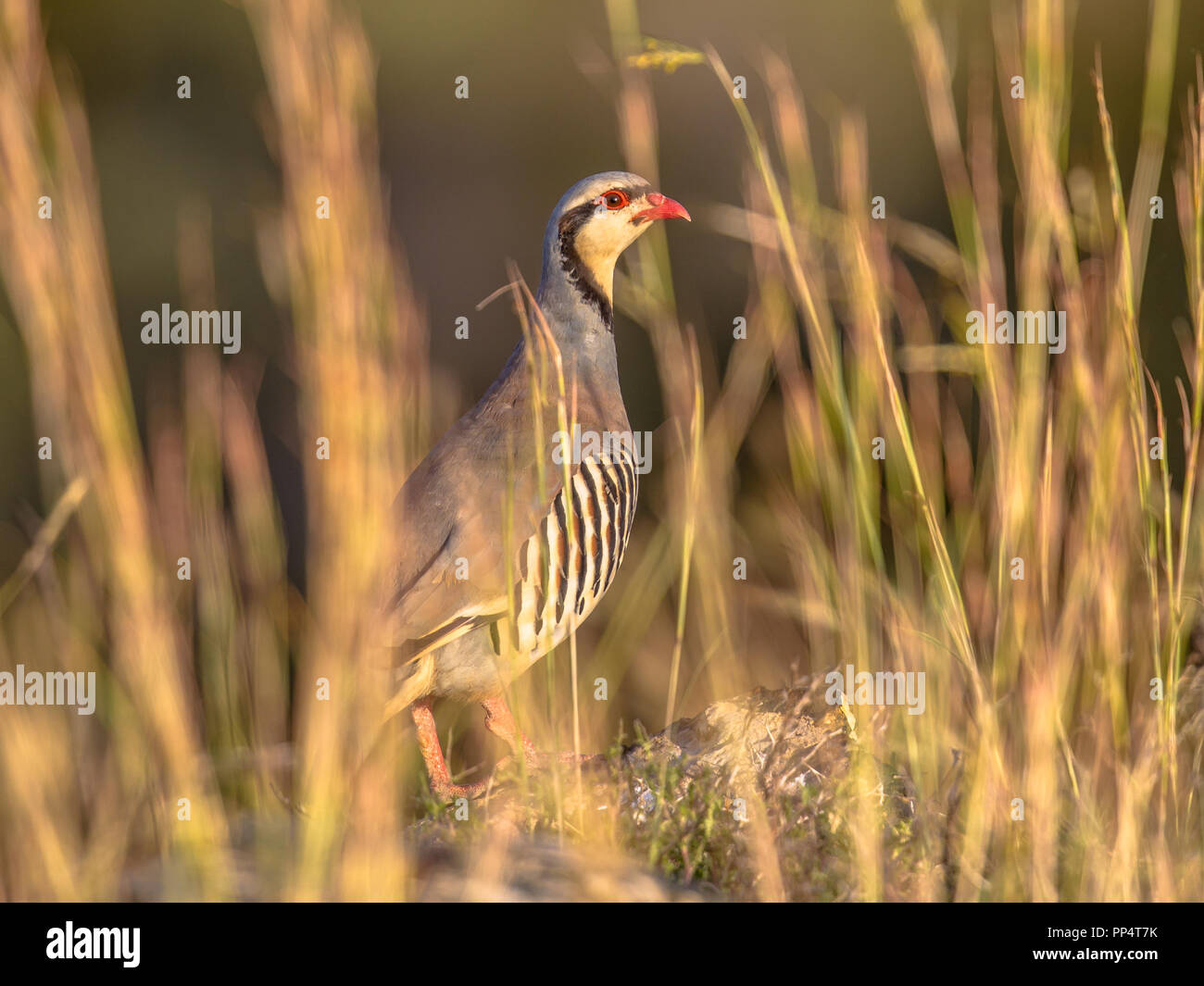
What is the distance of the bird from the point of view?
373 cm

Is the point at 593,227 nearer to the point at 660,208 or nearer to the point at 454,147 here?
the point at 660,208

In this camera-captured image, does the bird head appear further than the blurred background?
No

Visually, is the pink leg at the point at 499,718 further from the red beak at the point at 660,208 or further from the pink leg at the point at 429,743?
the red beak at the point at 660,208

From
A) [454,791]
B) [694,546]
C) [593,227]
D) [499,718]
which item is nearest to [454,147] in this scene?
[593,227]

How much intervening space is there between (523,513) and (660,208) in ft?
3.60

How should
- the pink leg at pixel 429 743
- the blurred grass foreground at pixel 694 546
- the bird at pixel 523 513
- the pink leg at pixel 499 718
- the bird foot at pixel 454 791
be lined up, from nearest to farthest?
the blurred grass foreground at pixel 694 546, the bird foot at pixel 454 791, the bird at pixel 523 513, the pink leg at pixel 429 743, the pink leg at pixel 499 718

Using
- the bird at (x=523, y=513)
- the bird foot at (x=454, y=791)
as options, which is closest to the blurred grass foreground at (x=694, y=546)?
the bird foot at (x=454, y=791)

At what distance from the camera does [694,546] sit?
330cm

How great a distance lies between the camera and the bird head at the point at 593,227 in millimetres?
4195

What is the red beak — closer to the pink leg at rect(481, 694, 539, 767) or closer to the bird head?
the bird head

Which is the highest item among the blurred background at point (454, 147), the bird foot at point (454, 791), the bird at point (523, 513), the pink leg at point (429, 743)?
the blurred background at point (454, 147)

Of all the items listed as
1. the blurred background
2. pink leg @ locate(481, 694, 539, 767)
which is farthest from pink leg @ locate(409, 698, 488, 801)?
the blurred background

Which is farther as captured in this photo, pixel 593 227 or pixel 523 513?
pixel 593 227
